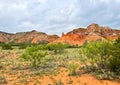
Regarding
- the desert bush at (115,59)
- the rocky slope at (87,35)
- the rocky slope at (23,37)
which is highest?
the rocky slope at (23,37)

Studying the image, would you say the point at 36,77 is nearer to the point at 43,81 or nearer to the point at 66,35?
the point at 43,81

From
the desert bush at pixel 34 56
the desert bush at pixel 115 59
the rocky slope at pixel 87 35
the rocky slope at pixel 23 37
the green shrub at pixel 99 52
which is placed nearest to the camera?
the desert bush at pixel 115 59

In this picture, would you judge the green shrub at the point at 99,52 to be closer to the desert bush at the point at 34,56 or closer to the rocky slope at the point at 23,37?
the desert bush at the point at 34,56

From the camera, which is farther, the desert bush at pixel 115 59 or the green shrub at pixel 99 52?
the green shrub at pixel 99 52

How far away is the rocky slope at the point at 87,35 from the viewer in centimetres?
8268

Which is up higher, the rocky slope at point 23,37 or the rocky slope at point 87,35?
the rocky slope at point 23,37

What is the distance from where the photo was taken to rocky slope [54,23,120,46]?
3255 inches

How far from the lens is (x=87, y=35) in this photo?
88.4m

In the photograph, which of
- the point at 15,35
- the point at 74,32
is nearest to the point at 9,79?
the point at 74,32

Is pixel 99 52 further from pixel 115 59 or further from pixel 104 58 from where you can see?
pixel 115 59

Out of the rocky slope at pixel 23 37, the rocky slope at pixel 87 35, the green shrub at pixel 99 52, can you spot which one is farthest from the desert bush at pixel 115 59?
the rocky slope at pixel 23 37

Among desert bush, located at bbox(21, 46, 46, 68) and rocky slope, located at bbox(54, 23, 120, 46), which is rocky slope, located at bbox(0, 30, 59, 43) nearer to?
rocky slope, located at bbox(54, 23, 120, 46)

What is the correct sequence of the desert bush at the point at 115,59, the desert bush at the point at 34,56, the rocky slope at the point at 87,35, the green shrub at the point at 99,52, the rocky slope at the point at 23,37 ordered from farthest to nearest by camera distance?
the rocky slope at the point at 23,37 → the rocky slope at the point at 87,35 → the desert bush at the point at 34,56 → the green shrub at the point at 99,52 → the desert bush at the point at 115,59

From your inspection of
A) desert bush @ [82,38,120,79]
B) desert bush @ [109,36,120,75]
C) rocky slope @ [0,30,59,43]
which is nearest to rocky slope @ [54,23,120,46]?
rocky slope @ [0,30,59,43]
